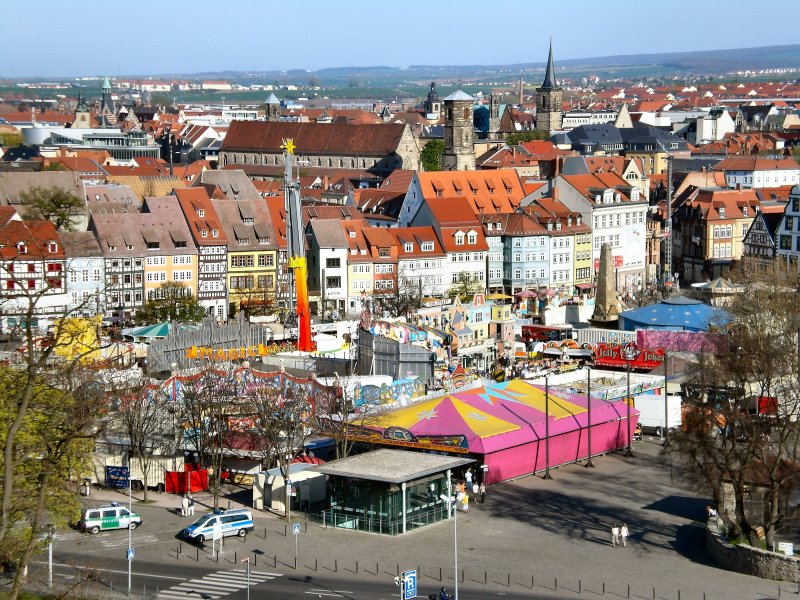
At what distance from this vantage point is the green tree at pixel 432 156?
150750 millimetres

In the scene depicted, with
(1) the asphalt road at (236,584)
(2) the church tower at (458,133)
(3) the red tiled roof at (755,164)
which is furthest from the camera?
(3) the red tiled roof at (755,164)

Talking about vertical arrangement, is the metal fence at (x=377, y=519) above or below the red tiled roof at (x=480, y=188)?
below

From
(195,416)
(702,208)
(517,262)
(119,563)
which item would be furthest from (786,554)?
(702,208)

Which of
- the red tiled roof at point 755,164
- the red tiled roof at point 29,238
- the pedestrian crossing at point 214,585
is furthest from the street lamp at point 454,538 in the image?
the red tiled roof at point 755,164

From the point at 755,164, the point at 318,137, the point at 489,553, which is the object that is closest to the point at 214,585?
the point at 489,553

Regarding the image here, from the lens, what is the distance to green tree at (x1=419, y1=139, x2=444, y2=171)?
150750 millimetres

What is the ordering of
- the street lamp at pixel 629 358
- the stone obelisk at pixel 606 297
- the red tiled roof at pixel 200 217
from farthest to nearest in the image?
the red tiled roof at pixel 200 217 → the stone obelisk at pixel 606 297 → the street lamp at pixel 629 358

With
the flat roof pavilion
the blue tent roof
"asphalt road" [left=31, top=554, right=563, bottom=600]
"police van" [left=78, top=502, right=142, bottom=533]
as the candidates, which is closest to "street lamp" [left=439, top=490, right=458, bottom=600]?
"asphalt road" [left=31, top=554, right=563, bottom=600]

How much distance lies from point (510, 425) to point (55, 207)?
126 ft

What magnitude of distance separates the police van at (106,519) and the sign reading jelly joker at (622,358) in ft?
97.2

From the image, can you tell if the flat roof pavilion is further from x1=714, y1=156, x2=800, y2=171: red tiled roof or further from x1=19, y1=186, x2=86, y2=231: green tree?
x1=714, y1=156, x2=800, y2=171: red tiled roof

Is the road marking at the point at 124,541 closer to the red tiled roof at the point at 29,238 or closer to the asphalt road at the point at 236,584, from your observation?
the asphalt road at the point at 236,584

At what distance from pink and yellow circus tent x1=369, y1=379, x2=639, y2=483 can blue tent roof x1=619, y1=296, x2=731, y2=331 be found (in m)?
18.9

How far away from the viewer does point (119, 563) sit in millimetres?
40719
